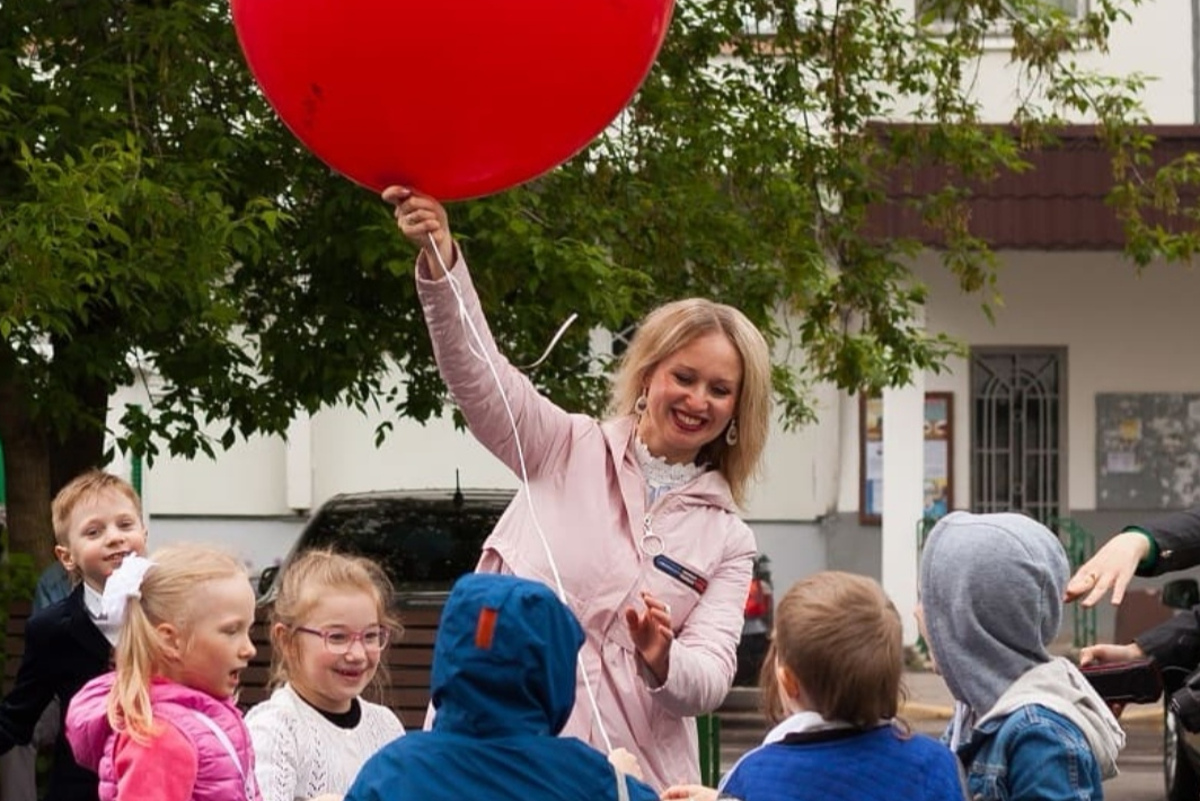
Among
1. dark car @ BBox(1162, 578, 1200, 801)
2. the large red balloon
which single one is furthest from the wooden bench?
the large red balloon

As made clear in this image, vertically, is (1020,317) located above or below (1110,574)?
above

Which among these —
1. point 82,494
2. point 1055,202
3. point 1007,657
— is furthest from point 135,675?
point 1055,202

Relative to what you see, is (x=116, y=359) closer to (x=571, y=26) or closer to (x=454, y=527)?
(x=454, y=527)

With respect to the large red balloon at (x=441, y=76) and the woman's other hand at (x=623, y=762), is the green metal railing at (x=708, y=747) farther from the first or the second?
the woman's other hand at (x=623, y=762)

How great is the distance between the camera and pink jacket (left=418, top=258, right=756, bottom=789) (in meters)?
4.39

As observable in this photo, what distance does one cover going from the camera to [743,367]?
4574 millimetres

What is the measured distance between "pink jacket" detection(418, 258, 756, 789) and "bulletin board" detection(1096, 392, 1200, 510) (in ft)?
48.6

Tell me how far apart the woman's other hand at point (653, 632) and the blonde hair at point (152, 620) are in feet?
2.88

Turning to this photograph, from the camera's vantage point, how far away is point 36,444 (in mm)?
Answer: 10742

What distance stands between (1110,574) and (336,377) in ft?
22.1

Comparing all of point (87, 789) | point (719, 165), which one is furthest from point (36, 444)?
point (87, 789)

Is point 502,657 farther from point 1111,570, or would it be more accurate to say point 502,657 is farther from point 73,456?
point 73,456

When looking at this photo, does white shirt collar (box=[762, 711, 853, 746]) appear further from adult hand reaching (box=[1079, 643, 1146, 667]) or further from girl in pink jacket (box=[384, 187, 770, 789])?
adult hand reaching (box=[1079, 643, 1146, 667])

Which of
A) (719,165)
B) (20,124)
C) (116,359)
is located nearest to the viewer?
(20,124)
